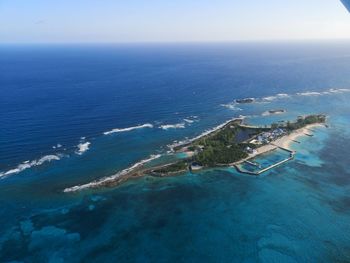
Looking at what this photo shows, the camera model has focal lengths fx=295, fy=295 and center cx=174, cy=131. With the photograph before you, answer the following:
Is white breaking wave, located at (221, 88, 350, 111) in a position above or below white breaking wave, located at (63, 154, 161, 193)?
above

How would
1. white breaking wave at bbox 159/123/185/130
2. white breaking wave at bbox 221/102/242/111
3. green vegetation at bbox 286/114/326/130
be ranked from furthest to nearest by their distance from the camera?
white breaking wave at bbox 221/102/242/111
white breaking wave at bbox 159/123/185/130
green vegetation at bbox 286/114/326/130

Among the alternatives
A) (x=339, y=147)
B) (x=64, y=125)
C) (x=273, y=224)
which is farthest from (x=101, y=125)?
(x=339, y=147)

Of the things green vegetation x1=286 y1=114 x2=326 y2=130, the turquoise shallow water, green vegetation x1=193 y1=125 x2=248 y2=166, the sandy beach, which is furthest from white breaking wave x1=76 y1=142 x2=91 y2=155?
green vegetation x1=286 y1=114 x2=326 y2=130

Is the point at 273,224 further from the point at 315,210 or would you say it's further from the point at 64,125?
the point at 64,125

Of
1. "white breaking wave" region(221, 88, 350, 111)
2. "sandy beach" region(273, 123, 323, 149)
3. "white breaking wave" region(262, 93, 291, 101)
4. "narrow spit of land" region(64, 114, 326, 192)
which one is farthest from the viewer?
"white breaking wave" region(262, 93, 291, 101)

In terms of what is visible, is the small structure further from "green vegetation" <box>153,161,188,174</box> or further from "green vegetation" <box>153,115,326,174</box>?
"green vegetation" <box>153,161,188,174</box>

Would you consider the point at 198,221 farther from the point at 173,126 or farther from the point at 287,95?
the point at 287,95

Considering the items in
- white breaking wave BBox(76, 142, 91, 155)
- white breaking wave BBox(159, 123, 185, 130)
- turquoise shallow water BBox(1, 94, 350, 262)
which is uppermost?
white breaking wave BBox(159, 123, 185, 130)

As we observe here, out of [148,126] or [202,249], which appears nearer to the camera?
[202,249]

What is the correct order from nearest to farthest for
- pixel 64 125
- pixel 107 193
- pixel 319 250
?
1. pixel 319 250
2. pixel 107 193
3. pixel 64 125
